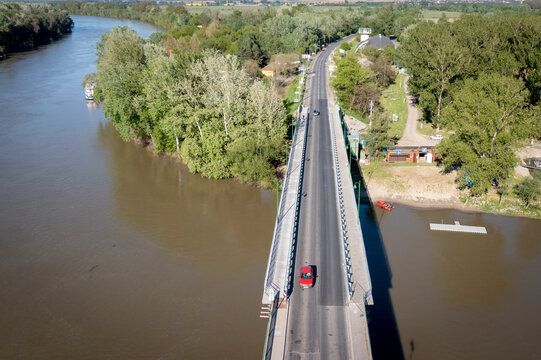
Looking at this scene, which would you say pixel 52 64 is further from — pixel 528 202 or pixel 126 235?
pixel 528 202

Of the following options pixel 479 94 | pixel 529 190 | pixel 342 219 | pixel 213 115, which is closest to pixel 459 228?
pixel 529 190

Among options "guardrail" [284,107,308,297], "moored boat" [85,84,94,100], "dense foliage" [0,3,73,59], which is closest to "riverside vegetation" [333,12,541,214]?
"guardrail" [284,107,308,297]

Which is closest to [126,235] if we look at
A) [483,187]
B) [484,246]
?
[484,246]

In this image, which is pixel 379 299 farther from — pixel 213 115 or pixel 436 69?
pixel 436 69

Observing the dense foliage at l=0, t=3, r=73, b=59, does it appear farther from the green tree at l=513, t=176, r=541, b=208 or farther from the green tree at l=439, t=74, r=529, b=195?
the green tree at l=513, t=176, r=541, b=208

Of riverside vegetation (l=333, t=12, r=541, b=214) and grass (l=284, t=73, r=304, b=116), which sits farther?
grass (l=284, t=73, r=304, b=116)

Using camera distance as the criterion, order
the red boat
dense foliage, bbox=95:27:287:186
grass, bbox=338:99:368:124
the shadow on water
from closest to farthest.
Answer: the shadow on water, the red boat, dense foliage, bbox=95:27:287:186, grass, bbox=338:99:368:124

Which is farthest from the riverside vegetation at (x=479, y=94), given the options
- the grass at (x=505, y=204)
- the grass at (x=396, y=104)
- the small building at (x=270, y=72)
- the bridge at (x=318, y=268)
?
the small building at (x=270, y=72)
